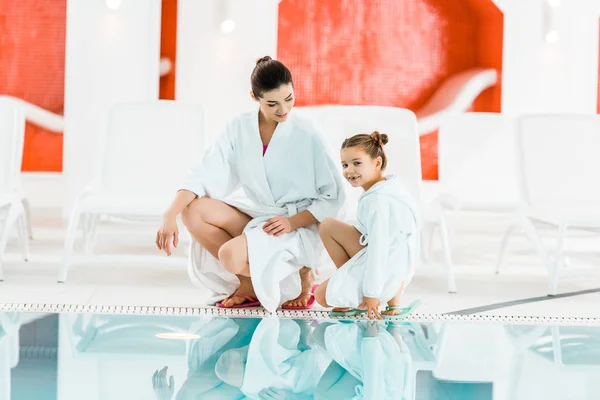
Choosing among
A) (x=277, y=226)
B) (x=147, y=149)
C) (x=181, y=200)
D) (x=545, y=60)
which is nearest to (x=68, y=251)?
(x=147, y=149)

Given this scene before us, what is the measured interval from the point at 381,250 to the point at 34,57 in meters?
4.75

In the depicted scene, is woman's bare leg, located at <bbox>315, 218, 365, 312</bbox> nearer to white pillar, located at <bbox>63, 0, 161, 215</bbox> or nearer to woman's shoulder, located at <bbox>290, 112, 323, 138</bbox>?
woman's shoulder, located at <bbox>290, 112, 323, 138</bbox>

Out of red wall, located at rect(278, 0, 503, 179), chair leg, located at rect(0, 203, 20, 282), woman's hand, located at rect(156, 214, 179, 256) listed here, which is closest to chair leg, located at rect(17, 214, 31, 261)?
chair leg, located at rect(0, 203, 20, 282)

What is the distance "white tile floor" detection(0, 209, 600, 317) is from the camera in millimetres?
3014

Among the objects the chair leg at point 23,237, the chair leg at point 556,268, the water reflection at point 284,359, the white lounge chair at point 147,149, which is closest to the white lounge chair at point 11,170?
the chair leg at point 23,237

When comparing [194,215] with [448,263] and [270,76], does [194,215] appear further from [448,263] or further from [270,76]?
[448,263]

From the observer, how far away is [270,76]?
2564 mm

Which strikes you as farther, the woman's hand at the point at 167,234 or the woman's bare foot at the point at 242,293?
the woman's bare foot at the point at 242,293

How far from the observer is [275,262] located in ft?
8.77

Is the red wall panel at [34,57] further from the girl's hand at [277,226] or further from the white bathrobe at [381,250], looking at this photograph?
the white bathrobe at [381,250]

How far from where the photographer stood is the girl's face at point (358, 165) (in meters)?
2.58

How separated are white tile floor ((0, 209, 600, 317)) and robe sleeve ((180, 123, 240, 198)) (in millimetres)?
417

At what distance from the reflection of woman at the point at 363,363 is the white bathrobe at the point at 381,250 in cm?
11

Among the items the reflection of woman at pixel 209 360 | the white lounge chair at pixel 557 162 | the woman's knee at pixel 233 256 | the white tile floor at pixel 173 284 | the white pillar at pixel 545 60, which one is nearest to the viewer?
the reflection of woman at pixel 209 360
